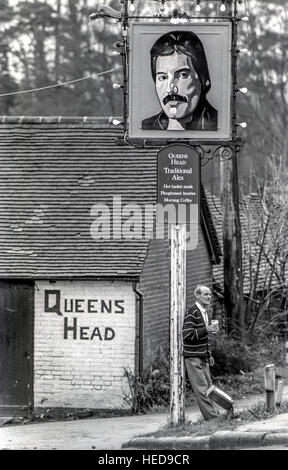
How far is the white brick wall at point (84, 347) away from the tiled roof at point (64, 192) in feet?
1.41

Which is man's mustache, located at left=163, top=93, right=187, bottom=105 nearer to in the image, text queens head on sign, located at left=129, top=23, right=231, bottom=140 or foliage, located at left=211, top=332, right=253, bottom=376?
text queens head on sign, located at left=129, top=23, right=231, bottom=140

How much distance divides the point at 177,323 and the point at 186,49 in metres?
3.99

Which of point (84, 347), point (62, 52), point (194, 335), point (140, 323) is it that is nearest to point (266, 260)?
point (140, 323)

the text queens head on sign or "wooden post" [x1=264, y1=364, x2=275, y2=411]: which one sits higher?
the text queens head on sign

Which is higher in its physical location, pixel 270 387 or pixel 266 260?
pixel 266 260

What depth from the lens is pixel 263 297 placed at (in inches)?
1034

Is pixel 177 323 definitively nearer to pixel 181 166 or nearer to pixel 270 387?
pixel 270 387

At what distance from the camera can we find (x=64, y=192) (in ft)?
74.2

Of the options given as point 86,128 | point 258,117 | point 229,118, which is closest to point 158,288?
point 86,128

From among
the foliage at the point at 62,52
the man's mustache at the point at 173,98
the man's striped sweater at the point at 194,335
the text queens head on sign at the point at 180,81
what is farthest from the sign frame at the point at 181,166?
the foliage at the point at 62,52

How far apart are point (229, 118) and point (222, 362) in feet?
23.0

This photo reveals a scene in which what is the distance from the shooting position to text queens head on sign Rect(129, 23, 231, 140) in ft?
53.5

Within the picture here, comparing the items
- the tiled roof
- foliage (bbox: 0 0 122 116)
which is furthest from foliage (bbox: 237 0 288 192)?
the tiled roof

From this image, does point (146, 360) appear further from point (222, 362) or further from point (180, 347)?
point (180, 347)
